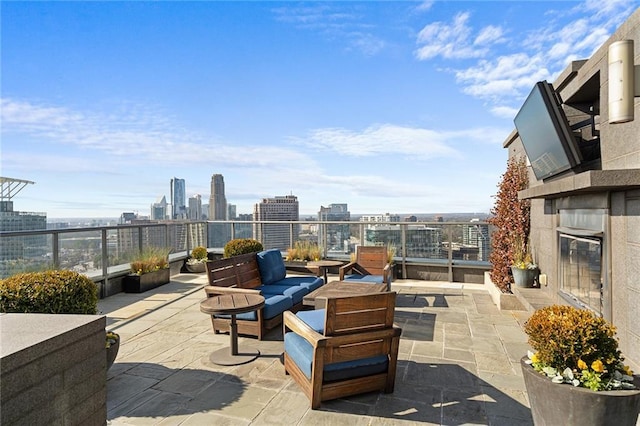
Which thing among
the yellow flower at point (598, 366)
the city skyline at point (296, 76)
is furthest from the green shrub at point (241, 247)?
the yellow flower at point (598, 366)

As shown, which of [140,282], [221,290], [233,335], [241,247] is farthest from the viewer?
[241,247]

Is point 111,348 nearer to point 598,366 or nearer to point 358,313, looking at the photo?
point 358,313

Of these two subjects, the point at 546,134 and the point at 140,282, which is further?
the point at 140,282

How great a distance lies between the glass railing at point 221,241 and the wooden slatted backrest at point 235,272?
3.09 m

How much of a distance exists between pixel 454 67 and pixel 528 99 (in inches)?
144

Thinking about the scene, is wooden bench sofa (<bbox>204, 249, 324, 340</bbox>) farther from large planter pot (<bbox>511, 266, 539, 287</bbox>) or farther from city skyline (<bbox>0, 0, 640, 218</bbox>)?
large planter pot (<bbox>511, 266, 539, 287</bbox>)

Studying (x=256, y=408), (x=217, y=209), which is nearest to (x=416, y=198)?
(x=217, y=209)

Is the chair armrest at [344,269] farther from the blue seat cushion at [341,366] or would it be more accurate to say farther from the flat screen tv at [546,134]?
the flat screen tv at [546,134]

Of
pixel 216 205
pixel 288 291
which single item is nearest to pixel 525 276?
pixel 288 291

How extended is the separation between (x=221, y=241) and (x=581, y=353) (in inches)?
361

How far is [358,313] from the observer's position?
9.23ft

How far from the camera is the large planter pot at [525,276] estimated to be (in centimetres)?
572

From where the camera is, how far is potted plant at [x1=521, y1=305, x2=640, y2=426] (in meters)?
1.93

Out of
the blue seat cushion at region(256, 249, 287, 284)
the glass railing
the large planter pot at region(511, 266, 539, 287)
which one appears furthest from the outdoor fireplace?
the blue seat cushion at region(256, 249, 287, 284)
